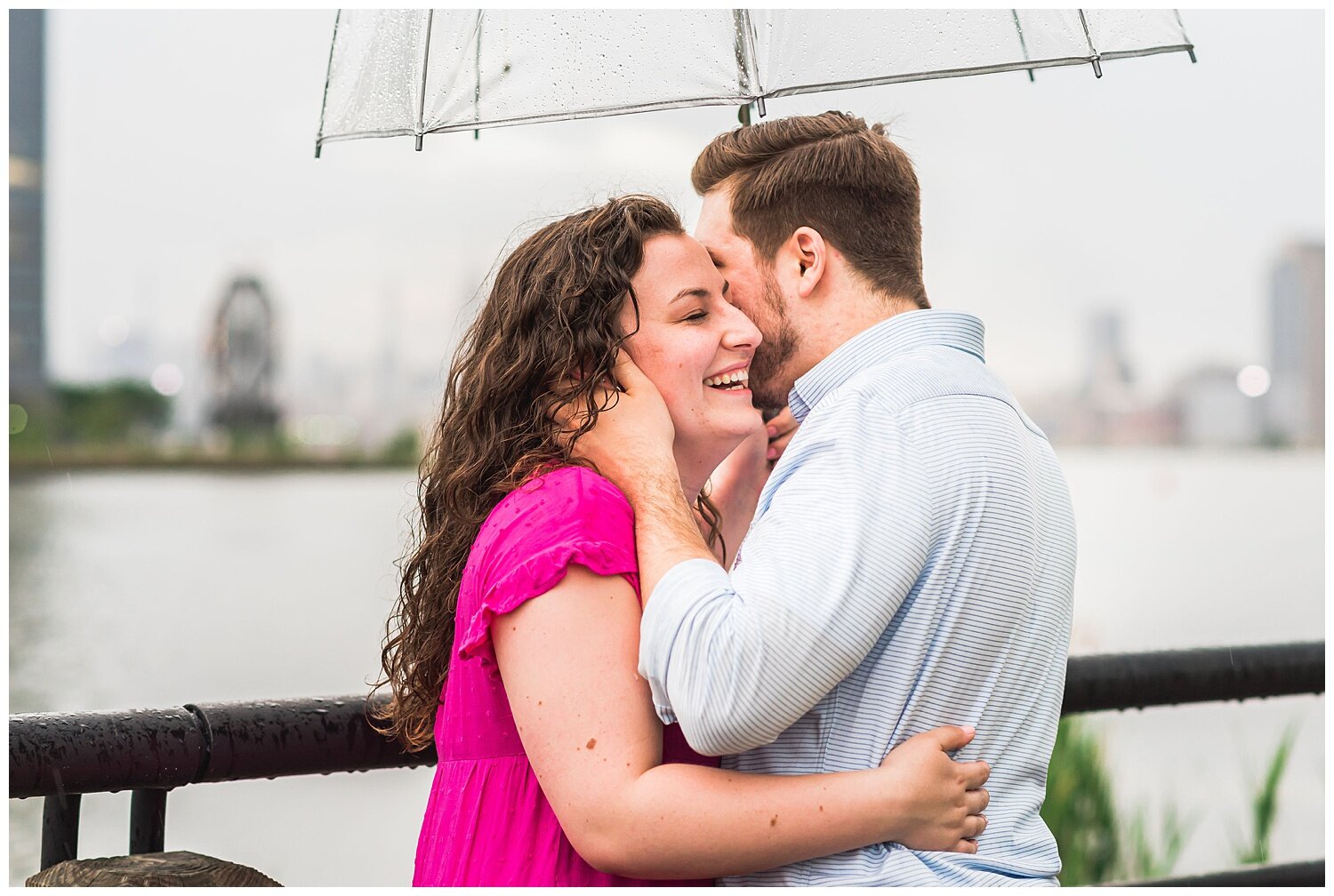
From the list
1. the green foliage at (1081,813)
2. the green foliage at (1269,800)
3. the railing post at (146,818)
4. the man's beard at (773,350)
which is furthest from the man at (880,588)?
the green foliage at (1081,813)

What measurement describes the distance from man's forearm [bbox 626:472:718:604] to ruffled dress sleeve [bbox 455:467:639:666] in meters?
0.03

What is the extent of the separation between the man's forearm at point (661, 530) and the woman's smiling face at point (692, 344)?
10.0 inches

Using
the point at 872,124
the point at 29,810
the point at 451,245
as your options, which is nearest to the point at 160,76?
the point at 451,245

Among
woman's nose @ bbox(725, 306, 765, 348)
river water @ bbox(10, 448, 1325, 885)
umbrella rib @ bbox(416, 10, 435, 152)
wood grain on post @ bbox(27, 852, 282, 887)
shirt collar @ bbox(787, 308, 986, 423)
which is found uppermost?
umbrella rib @ bbox(416, 10, 435, 152)

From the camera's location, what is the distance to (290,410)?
39.3m

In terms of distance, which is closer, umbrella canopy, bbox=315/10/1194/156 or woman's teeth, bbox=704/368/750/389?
woman's teeth, bbox=704/368/750/389

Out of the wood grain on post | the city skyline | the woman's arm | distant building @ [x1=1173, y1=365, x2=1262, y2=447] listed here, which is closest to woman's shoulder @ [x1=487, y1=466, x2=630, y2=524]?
the woman's arm

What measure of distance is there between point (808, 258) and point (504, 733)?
89cm

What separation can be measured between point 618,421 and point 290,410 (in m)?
39.7

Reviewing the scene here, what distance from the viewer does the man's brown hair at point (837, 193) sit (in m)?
1.88

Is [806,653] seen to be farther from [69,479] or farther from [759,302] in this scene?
[69,479]

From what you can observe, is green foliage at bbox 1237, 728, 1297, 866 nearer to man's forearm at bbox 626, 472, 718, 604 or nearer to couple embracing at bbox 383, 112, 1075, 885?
couple embracing at bbox 383, 112, 1075, 885

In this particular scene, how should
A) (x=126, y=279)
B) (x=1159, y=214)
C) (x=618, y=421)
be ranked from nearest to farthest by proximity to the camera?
(x=618, y=421) < (x=1159, y=214) < (x=126, y=279)

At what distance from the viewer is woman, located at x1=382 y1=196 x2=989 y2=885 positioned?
1.39 m
